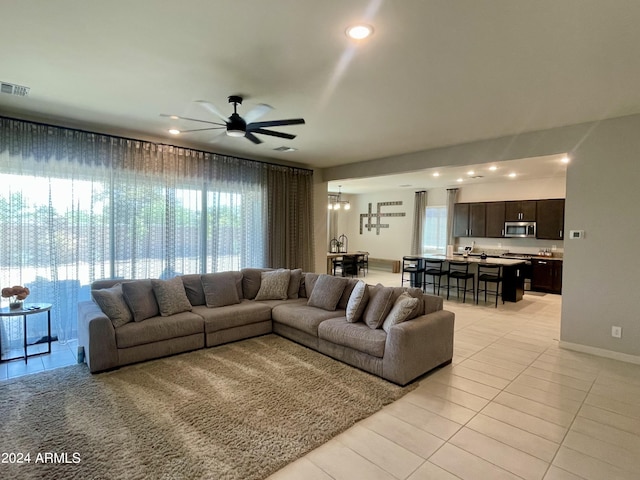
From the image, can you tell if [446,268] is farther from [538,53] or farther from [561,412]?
[538,53]

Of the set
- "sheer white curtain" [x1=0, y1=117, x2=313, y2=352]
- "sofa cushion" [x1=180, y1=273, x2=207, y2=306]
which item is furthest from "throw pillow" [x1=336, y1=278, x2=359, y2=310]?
"sheer white curtain" [x1=0, y1=117, x2=313, y2=352]

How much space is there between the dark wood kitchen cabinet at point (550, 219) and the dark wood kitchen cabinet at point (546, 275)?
25.0 inches

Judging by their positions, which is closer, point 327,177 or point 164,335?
point 164,335

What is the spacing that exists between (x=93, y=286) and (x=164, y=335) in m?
1.18

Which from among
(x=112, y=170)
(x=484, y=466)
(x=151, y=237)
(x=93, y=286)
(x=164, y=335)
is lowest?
(x=484, y=466)

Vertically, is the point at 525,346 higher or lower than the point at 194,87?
lower

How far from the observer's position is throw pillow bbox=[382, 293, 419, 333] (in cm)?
338

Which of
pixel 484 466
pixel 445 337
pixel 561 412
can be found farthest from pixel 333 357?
pixel 561 412

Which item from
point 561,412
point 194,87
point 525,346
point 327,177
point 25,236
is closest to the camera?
point 561,412

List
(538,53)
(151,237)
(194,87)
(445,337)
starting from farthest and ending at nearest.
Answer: (151,237) < (445,337) < (194,87) < (538,53)

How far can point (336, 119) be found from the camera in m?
4.18

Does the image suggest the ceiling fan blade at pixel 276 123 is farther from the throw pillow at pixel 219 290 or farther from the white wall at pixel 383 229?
the white wall at pixel 383 229

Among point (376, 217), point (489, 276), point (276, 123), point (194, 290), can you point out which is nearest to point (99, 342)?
point (194, 290)

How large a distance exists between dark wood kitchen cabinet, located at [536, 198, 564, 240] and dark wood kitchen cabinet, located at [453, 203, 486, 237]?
130cm
